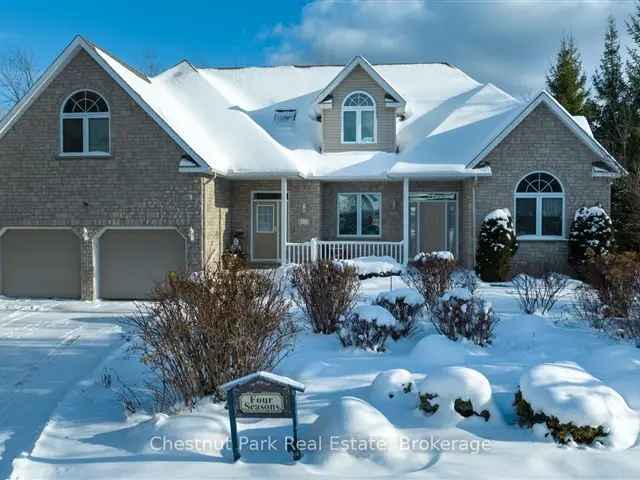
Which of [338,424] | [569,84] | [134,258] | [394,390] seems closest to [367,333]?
[394,390]

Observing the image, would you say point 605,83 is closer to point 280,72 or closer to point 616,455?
point 280,72

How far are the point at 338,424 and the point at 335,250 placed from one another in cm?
1279

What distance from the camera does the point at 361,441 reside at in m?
4.53

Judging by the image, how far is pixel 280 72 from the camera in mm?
22719

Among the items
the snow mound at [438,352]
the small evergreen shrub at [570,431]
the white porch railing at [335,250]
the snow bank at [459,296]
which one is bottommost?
the small evergreen shrub at [570,431]

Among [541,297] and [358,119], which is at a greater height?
[358,119]

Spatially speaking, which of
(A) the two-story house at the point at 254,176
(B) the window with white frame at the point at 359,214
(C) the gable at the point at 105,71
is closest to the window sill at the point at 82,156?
(A) the two-story house at the point at 254,176

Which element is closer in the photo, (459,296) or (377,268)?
(459,296)

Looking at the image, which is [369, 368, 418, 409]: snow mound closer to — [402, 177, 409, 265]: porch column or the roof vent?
[402, 177, 409, 265]: porch column

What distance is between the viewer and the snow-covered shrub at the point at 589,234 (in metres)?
15.2

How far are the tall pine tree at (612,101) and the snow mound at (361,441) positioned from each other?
1142 inches

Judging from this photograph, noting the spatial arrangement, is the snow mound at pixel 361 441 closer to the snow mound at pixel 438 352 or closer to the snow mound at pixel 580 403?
the snow mound at pixel 580 403

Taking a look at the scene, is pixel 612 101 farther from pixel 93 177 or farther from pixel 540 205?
pixel 93 177

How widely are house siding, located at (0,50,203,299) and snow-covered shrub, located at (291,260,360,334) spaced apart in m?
6.65
